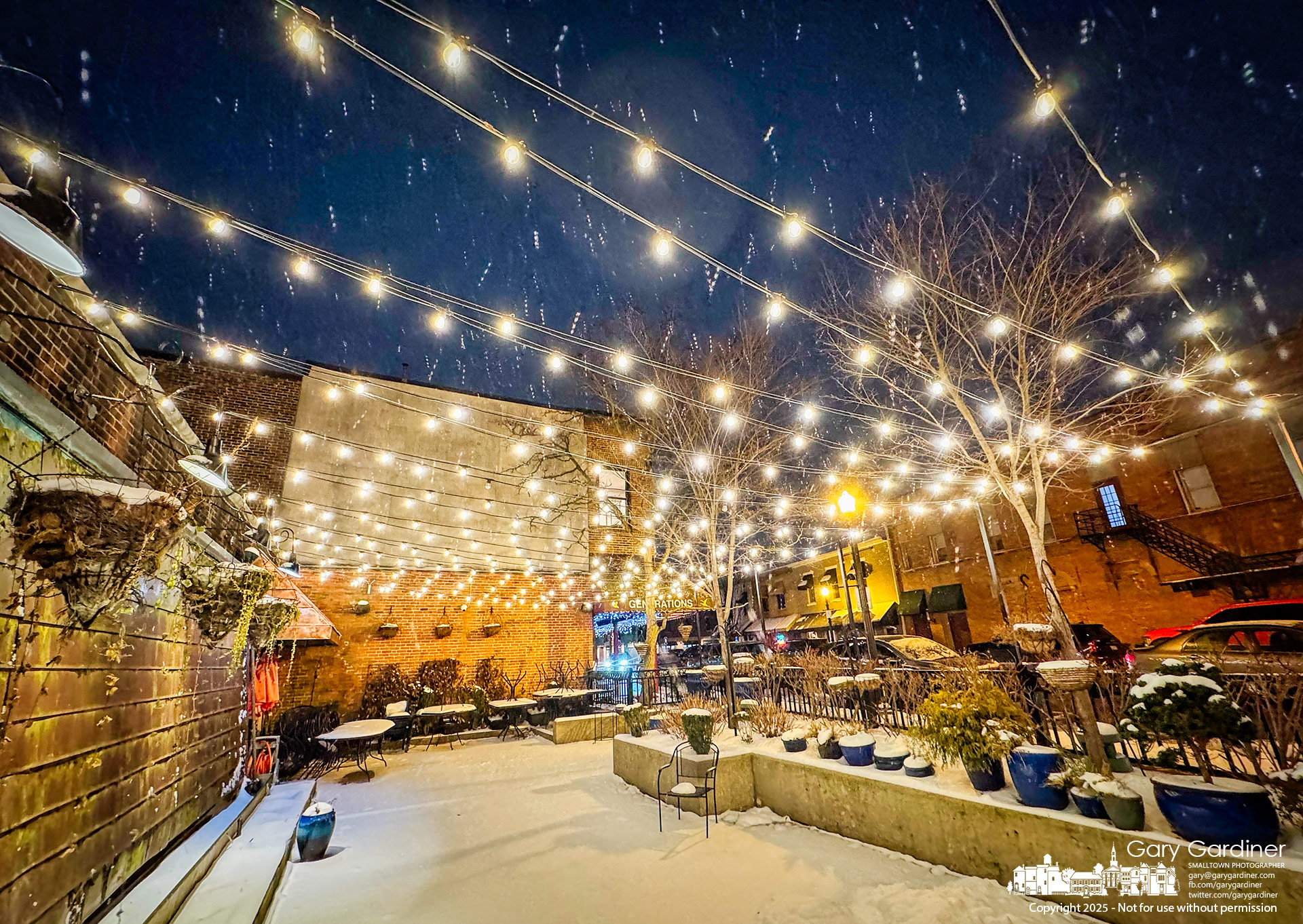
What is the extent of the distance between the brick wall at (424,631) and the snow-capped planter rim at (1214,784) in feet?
42.0

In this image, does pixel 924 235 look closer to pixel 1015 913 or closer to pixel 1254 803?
pixel 1254 803

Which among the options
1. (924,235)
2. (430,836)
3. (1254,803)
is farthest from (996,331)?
(430,836)

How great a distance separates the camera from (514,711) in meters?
12.1

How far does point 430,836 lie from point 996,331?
879cm

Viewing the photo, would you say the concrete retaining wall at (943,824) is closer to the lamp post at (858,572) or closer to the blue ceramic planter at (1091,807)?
the blue ceramic planter at (1091,807)

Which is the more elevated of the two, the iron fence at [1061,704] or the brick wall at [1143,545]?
the brick wall at [1143,545]

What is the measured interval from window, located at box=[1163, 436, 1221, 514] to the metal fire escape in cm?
98

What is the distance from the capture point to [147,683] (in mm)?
4285

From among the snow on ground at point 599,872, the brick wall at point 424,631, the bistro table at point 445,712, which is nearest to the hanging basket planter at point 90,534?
the snow on ground at point 599,872

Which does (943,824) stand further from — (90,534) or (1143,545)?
(1143,545)

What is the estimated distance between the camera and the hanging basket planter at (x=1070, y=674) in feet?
13.7

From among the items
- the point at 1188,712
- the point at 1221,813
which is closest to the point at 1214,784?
the point at 1221,813

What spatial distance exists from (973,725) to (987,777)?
→ 1.33 ft

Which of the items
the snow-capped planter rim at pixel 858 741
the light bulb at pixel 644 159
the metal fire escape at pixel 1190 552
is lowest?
the snow-capped planter rim at pixel 858 741
